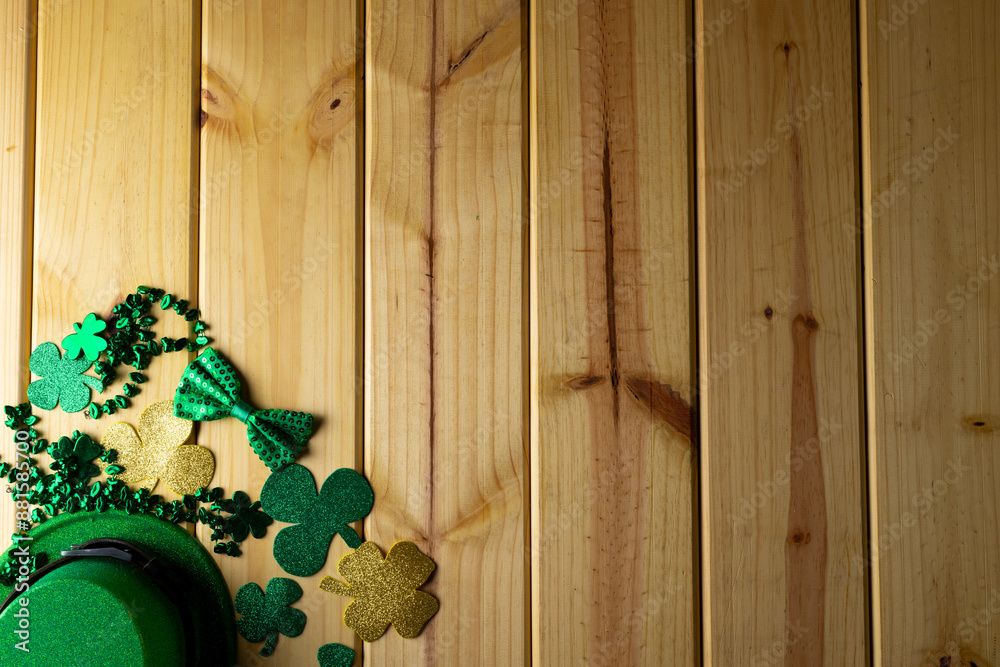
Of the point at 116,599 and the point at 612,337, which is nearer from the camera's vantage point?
the point at 116,599

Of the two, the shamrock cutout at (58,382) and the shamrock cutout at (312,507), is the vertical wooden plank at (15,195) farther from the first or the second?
the shamrock cutout at (312,507)

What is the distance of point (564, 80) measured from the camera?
719mm

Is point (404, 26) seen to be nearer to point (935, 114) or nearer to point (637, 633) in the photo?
point (935, 114)

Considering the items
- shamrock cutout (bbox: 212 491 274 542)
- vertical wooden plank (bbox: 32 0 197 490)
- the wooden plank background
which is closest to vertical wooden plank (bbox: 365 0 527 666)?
the wooden plank background

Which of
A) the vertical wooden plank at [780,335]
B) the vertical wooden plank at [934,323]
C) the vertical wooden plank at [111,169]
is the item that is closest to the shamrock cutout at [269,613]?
the vertical wooden plank at [111,169]

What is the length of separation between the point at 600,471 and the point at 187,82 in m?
0.67

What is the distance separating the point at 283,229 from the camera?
27.8 inches

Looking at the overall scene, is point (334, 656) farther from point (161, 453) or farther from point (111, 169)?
point (111, 169)

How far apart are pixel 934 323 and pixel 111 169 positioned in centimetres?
100

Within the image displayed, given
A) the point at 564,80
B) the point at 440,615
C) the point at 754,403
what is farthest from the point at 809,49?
the point at 440,615

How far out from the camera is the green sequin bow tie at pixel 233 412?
2.21 feet

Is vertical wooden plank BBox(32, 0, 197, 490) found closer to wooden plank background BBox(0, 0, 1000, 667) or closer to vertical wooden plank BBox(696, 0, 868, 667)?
wooden plank background BBox(0, 0, 1000, 667)

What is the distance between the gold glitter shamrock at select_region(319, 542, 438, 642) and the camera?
681 millimetres

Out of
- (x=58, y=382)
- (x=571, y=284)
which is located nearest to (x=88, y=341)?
(x=58, y=382)
